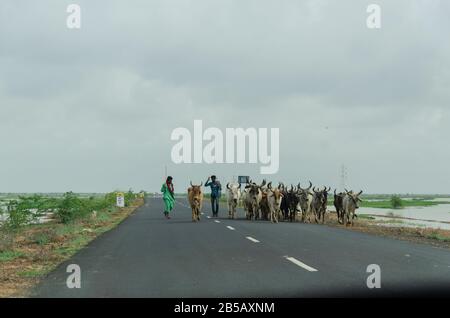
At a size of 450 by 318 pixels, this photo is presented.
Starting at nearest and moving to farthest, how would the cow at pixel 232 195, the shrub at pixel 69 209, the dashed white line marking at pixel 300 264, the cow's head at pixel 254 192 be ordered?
the dashed white line marking at pixel 300 264, the cow's head at pixel 254 192, the cow at pixel 232 195, the shrub at pixel 69 209

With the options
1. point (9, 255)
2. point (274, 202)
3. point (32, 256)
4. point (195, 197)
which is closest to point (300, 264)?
point (32, 256)

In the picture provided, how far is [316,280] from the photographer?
998cm

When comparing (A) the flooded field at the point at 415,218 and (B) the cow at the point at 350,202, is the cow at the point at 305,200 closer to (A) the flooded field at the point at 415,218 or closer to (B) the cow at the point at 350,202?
(B) the cow at the point at 350,202

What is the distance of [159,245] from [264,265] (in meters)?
5.24

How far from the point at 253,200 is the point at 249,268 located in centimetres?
1830

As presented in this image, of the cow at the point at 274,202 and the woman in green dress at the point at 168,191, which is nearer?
the cow at the point at 274,202

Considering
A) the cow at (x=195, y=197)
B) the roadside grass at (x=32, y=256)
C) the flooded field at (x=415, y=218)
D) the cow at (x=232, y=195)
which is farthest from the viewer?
the flooded field at (x=415, y=218)

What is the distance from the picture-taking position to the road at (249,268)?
9.11 metres

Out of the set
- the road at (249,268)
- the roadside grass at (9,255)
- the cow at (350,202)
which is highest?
the cow at (350,202)

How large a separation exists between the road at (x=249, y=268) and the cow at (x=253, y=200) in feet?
35.3

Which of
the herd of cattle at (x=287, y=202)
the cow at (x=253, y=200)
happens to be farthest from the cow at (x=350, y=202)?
the cow at (x=253, y=200)

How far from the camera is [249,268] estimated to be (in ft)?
37.7
